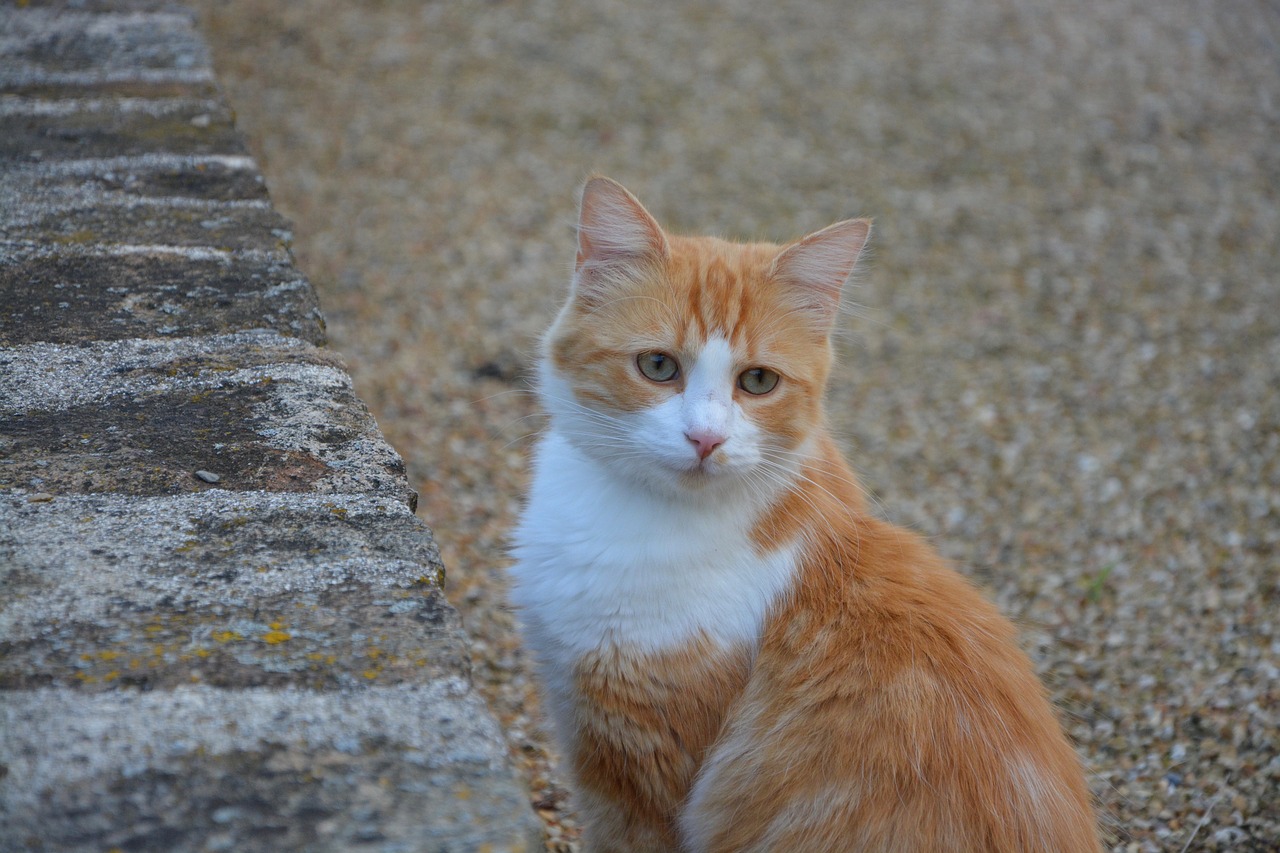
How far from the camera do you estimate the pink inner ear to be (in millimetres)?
2080

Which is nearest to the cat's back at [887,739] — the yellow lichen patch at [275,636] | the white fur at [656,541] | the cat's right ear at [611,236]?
the white fur at [656,541]

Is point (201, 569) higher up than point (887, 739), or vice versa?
point (201, 569)

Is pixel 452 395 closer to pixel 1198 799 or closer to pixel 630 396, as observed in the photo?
pixel 630 396

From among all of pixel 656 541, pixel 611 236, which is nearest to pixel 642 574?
pixel 656 541

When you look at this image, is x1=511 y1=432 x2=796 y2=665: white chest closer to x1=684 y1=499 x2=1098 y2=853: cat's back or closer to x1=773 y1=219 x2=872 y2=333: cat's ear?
x1=684 y1=499 x2=1098 y2=853: cat's back

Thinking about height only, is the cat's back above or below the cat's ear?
below

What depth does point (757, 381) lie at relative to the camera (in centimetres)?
205

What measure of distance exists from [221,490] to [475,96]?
4726 mm

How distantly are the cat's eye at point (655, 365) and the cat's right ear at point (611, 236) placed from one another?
215mm

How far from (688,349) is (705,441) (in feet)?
0.72

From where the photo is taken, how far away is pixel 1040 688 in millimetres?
2055

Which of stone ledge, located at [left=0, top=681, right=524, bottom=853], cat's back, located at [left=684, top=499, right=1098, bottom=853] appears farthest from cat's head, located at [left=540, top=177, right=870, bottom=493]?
stone ledge, located at [left=0, top=681, right=524, bottom=853]

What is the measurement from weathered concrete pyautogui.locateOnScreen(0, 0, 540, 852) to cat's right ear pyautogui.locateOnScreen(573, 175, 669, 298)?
Answer: 570mm

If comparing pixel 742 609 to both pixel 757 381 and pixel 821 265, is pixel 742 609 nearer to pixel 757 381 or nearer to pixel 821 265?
pixel 757 381
